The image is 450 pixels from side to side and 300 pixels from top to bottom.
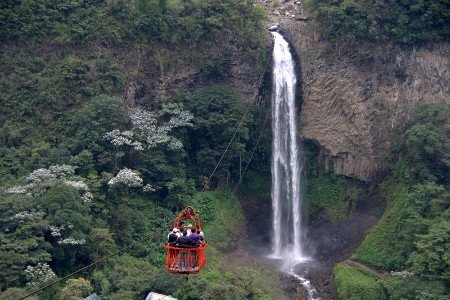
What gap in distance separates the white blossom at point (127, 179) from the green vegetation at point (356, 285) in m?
8.34

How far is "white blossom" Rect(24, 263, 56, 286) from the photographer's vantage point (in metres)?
24.2

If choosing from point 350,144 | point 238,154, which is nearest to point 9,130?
point 238,154

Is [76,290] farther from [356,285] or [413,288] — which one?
[413,288]

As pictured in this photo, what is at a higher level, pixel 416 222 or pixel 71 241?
pixel 416 222

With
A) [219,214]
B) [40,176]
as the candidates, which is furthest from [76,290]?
[219,214]

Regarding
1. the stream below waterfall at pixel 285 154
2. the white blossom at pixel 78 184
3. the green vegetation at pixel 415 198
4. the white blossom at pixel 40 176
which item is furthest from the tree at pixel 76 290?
the green vegetation at pixel 415 198

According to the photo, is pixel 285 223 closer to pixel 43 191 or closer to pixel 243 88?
pixel 243 88

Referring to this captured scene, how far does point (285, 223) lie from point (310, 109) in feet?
16.9

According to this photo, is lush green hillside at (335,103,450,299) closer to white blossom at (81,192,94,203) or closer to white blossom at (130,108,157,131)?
white blossom at (130,108,157,131)

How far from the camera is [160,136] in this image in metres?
31.1

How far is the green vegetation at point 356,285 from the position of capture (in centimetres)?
2759

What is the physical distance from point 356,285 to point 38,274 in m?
11.3

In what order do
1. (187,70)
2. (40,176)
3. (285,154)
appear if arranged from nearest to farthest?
(40,176)
(187,70)
(285,154)

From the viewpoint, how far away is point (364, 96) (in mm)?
32844
